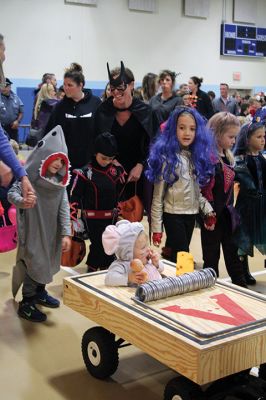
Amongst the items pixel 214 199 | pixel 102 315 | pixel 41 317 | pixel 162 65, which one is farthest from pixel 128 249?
pixel 162 65

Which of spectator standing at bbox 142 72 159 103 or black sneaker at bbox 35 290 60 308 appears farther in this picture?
spectator standing at bbox 142 72 159 103

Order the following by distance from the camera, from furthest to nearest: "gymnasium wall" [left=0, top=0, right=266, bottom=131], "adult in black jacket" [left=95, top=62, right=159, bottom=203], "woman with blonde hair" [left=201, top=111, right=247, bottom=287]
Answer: "gymnasium wall" [left=0, top=0, right=266, bottom=131], "adult in black jacket" [left=95, top=62, right=159, bottom=203], "woman with blonde hair" [left=201, top=111, right=247, bottom=287]

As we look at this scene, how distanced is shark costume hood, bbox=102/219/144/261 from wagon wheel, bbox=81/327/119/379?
16.8 inches

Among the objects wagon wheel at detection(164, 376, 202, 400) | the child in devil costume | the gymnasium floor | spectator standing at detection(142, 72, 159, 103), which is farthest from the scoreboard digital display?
wagon wheel at detection(164, 376, 202, 400)

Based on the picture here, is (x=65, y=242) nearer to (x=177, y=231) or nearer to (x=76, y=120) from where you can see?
(x=177, y=231)

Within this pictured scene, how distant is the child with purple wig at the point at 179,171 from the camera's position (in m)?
4.01

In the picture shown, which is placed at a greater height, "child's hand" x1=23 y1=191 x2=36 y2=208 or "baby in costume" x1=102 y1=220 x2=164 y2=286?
"child's hand" x1=23 y1=191 x2=36 y2=208

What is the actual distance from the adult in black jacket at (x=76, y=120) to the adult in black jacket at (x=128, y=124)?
14.9 inches

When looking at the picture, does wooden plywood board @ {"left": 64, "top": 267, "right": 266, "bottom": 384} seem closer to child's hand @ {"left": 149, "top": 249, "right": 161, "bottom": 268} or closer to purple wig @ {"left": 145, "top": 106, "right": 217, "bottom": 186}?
child's hand @ {"left": 149, "top": 249, "right": 161, "bottom": 268}

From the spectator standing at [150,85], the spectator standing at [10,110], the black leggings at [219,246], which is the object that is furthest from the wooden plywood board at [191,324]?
the spectator standing at [10,110]

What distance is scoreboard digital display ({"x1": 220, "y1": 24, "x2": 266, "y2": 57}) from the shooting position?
17.4 m

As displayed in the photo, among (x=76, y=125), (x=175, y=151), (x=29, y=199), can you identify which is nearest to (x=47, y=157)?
(x=29, y=199)

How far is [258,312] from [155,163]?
5.52 feet

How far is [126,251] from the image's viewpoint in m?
3.04
